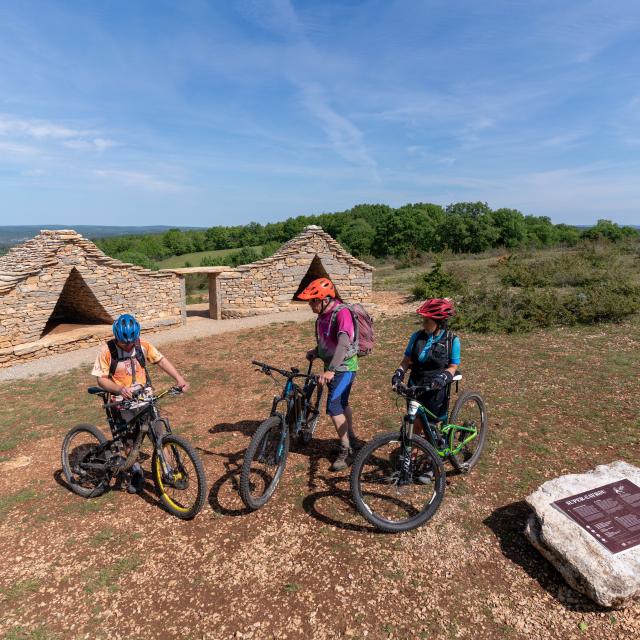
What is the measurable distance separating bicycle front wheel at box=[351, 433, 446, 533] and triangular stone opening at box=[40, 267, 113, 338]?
11.2m

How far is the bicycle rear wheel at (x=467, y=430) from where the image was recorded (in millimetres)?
4605

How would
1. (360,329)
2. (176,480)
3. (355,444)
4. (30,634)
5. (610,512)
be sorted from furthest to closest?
1. (355,444)
2. (360,329)
3. (176,480)
4. (610,512)
5. (30,634)

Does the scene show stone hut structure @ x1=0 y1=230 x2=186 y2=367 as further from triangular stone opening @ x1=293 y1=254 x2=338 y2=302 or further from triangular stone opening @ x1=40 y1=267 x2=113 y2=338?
triangular stone opening @ x1=293 y1=254 x2=338 y2=302

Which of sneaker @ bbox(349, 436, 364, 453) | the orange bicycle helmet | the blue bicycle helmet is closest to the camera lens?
the blue bicycle helmet

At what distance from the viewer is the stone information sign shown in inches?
127

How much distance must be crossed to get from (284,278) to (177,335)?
450 cm

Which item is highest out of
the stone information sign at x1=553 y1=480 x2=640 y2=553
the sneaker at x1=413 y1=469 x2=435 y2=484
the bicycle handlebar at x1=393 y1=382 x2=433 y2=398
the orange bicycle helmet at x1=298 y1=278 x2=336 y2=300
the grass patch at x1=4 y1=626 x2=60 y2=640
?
the orange bicycle helmet at x1=298 y1=278 x2=336 y2=300

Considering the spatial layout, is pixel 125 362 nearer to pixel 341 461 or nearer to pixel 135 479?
pixel 135 479

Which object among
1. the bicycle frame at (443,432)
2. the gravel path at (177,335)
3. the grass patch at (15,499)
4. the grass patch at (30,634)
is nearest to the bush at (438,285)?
A: the gravel path at (177,335)

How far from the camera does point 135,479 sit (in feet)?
15.5

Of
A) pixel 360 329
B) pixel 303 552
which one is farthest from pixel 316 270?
pixel 303 552

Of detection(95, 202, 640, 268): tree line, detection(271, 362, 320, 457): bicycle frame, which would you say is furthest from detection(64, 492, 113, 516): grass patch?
detection(95, 202, 640, 268): tree line

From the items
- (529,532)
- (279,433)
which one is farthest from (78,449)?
(529,532)

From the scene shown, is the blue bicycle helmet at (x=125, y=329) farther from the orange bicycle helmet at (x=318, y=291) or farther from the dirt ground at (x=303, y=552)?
the dirt ground at (x=303, y=552)
